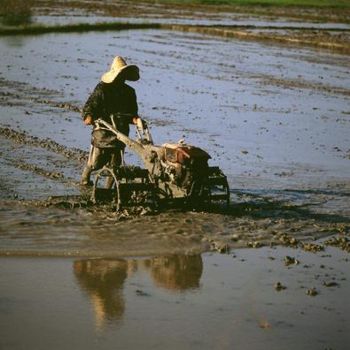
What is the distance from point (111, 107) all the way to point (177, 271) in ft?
8.81

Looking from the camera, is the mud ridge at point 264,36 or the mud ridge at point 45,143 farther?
the mud ridge at point 264,36

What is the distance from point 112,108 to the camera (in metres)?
9.08

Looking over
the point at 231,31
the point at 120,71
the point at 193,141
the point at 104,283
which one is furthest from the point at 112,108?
the point at 231,31

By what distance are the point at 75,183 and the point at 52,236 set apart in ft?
7.37

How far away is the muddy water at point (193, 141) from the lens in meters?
7.90

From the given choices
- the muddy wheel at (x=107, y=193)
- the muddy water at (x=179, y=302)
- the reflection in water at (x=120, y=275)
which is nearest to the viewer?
the muddy water at (x=179, y=302)

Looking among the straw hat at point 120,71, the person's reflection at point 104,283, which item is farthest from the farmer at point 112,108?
the person's reflection at point 104,283

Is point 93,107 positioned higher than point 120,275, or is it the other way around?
point 93,107

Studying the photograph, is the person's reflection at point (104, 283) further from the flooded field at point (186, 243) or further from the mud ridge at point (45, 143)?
the mud ridge at point (45, 143)

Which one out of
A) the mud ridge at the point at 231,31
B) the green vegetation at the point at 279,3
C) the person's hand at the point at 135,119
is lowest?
the person's hand at the point at 135,119

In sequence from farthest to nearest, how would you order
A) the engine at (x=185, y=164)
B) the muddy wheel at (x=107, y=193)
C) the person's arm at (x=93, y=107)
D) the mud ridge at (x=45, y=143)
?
the mud ridge at (x=45, y=143) < the person's arm at (x=93, y=107) < the muddy wheel at (x=107, y=193) < the engine at (x=185, y=164)

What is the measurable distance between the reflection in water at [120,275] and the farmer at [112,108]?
2071mm

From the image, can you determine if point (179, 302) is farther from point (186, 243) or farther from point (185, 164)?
point (185, 164)

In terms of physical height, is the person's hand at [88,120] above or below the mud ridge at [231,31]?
below
